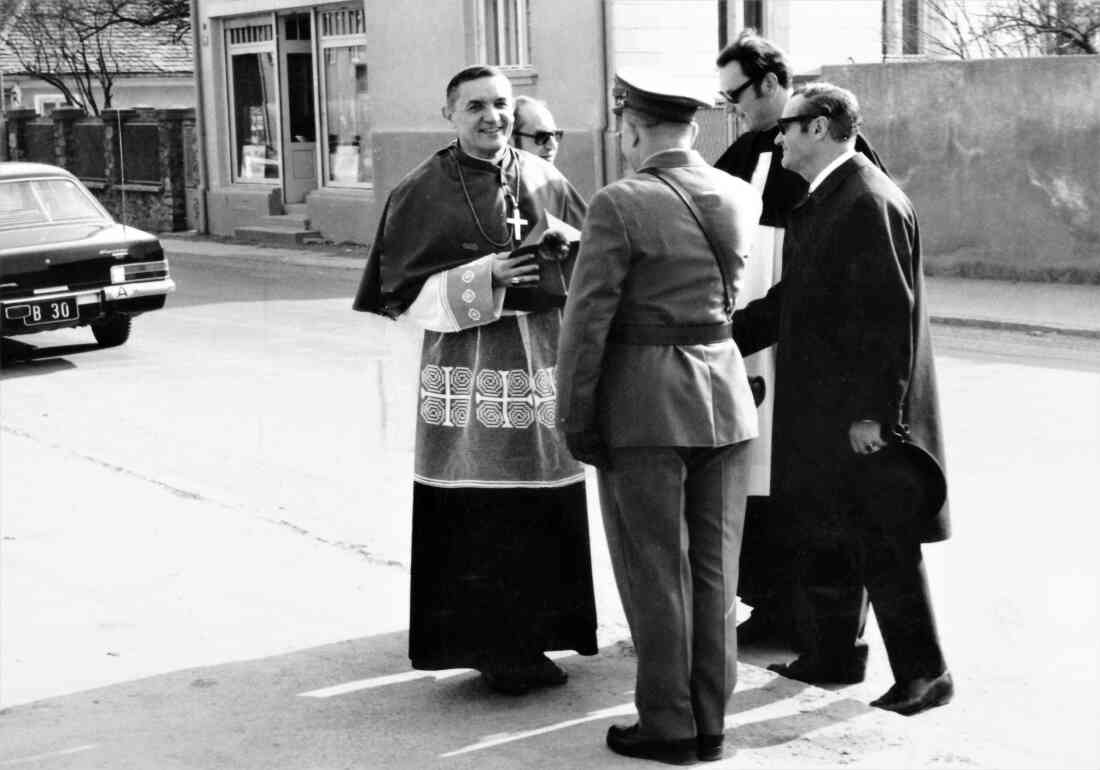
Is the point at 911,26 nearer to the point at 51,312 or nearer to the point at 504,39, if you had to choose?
the point at 504,39

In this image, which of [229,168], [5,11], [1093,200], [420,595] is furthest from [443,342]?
[5,11]

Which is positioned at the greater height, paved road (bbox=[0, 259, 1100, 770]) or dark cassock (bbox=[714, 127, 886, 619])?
dark cassock (bbox=[714, 127, 886, 619])

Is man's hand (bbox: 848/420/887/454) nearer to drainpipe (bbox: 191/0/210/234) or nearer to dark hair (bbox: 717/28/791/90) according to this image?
dark hair (bbox: 717/28/791/90)

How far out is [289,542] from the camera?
7.41 m

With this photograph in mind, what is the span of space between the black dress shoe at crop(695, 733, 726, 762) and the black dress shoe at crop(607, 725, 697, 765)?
0.05 ft

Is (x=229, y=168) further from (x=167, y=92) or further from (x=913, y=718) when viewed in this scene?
(x=913, y=718)

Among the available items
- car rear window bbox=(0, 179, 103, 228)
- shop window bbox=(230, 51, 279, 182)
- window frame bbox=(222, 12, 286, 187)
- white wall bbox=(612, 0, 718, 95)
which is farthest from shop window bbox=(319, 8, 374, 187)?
car rear window bbox=(0, 179, 103, 228)

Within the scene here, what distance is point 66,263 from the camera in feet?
44.2

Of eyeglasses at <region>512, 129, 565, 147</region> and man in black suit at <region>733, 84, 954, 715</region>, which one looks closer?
man in black suit at <region>733, 84, 954, 715</region>

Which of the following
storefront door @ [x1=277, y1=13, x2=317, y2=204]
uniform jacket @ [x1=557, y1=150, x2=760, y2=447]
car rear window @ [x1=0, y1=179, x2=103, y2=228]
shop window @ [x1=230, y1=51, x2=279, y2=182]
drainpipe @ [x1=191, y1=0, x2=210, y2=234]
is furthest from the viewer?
drainpipe @ [x1=191, y1=0, x2=210, y2=234]

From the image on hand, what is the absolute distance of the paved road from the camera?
490cm

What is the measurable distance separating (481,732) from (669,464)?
106 cm

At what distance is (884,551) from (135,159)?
91.3 ft

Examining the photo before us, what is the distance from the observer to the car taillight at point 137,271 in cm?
1373
